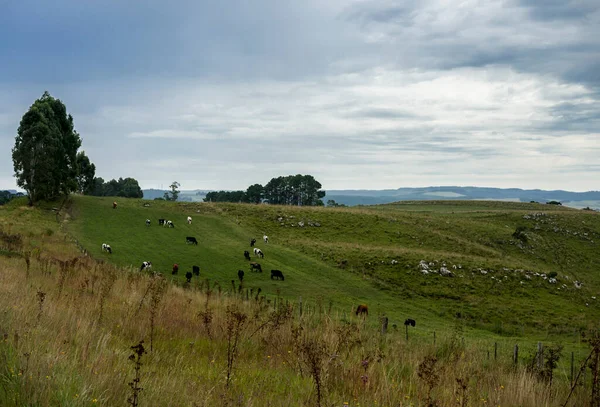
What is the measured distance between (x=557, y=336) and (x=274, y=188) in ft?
494

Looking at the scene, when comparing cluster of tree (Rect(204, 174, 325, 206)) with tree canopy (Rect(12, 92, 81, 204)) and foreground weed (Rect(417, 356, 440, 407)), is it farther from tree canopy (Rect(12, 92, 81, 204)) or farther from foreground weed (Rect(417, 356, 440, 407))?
foreground weed (Rect(417, 356, 440, 407))

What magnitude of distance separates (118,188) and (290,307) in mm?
173939

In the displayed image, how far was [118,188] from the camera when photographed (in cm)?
17350

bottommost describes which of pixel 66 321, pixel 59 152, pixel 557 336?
pixel 557 336

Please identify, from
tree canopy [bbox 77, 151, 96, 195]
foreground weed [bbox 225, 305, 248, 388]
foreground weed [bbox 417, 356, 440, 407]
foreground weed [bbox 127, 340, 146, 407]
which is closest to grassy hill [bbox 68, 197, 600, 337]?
foreground weed [bbox 225, 305, 248, 388]

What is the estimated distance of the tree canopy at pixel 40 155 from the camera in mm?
64750

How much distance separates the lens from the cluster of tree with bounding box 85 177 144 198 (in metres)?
168

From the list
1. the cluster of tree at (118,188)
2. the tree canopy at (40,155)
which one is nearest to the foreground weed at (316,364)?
the tree canopy at (40,155)

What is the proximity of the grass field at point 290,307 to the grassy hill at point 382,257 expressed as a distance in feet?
1.01

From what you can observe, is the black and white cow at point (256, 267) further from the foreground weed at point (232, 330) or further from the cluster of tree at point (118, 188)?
the cluster of tree at point (118, 188)

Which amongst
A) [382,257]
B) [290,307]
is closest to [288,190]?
[382,257]

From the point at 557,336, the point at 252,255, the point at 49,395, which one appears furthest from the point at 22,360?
the point at 252,255

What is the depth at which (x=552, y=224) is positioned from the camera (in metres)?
87.6

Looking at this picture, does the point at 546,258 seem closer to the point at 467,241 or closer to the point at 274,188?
the point at 467,241
